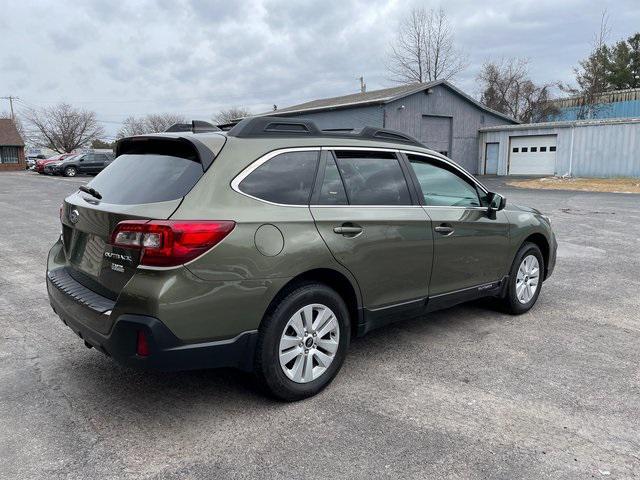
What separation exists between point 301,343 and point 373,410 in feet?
2.06

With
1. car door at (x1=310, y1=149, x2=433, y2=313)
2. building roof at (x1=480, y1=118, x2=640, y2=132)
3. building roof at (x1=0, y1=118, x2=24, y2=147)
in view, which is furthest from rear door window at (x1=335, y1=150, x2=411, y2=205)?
building roof at (x1=0, y1=118, x2=24, y2=147)

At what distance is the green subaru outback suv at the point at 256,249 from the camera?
116 inches

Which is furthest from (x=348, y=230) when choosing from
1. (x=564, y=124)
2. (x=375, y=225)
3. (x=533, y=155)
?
(x=533, y=155)

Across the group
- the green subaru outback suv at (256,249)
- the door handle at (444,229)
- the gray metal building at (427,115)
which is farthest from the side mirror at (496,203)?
the gray metal building at (427,115)

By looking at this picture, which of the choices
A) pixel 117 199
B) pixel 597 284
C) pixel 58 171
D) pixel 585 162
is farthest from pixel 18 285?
pixel 58 171

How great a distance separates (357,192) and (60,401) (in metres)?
2.47

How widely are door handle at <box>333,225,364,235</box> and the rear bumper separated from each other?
90 cm

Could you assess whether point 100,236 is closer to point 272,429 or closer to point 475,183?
point 272,429

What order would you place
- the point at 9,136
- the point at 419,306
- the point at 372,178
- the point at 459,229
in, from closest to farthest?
the point at 372,178 → the point at 419,306 → the point at 459,229 → the point at 9,136

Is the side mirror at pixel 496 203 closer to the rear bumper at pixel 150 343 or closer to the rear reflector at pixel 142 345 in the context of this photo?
the rear bumper at pixel 150 343

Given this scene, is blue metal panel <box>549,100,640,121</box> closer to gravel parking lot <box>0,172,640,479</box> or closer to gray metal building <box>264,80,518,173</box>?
gray metal building <box>264,80,518,173</box>

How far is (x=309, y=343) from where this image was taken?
3484mm

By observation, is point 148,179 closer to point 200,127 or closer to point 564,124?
point 200,127

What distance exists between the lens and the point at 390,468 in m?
2.76
